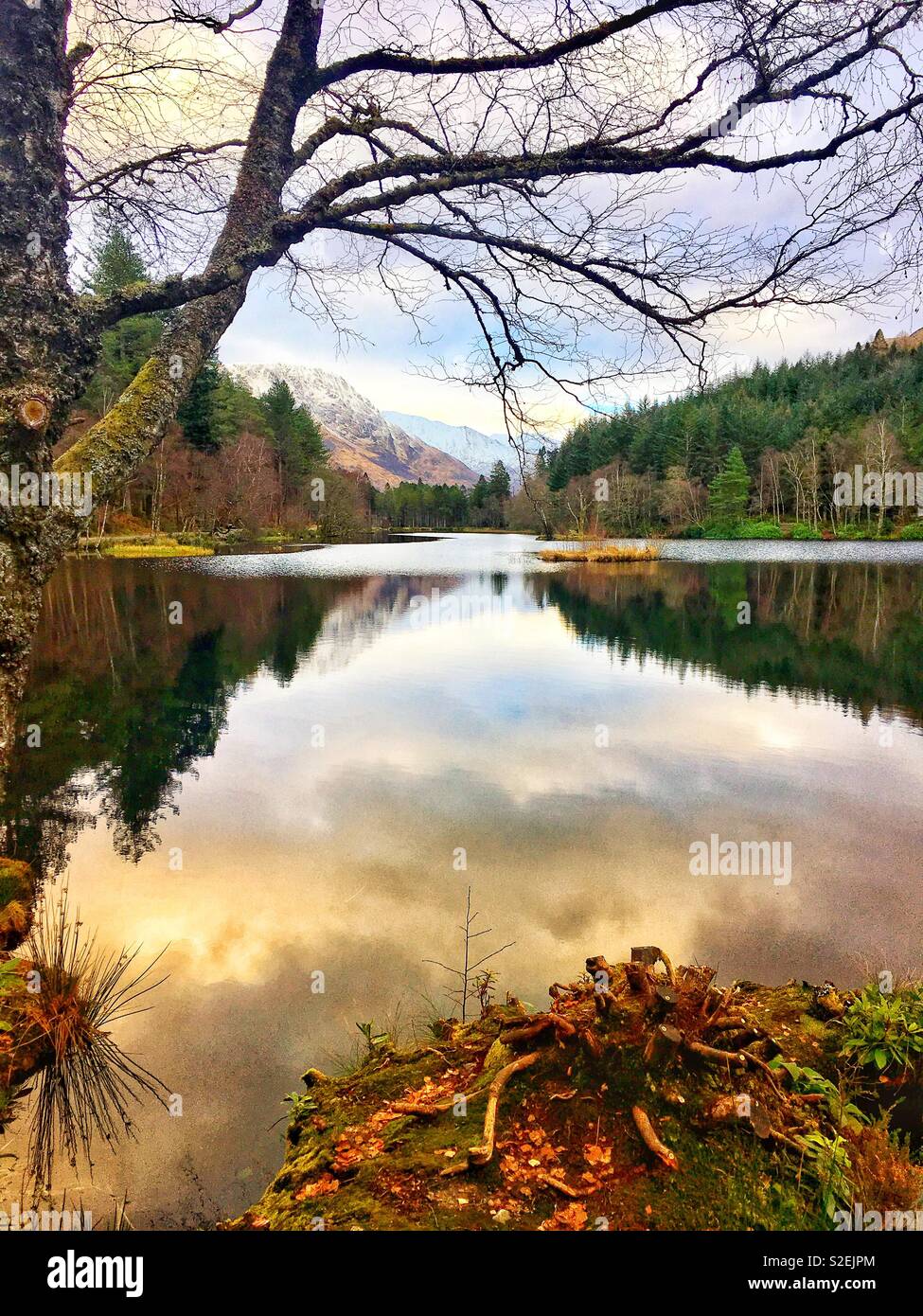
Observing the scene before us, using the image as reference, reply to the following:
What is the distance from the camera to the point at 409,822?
7977 mm

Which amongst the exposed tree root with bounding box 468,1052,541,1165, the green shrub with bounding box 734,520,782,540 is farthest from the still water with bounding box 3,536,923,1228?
the green shrub with bounding box 734,520,782,540

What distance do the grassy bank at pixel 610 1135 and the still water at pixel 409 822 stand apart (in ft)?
2.94

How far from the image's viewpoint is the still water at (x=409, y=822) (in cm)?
447

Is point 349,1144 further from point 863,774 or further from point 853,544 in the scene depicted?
point 853,544

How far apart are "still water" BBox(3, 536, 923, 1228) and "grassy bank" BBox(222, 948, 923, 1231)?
898mm

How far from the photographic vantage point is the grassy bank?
7.66 ft

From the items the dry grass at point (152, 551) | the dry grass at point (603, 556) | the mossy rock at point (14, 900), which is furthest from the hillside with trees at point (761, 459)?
the mossy rock at point (14, 900)

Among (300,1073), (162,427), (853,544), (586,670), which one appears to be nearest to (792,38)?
(162,427)

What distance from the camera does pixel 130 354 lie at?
42.2 metres

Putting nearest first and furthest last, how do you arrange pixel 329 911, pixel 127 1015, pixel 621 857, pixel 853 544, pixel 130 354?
1. pixel 127 1015
2. pixel 329 911
3. pixel 621 857
4. pixel 130 354
5. pixel 853 544

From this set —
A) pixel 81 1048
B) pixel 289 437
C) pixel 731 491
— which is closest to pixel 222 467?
pixel 289 437

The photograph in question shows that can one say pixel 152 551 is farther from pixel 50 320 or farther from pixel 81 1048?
pixel 50 320

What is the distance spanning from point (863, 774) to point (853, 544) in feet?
216

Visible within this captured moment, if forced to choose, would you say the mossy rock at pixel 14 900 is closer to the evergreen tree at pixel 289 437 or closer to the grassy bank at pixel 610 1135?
the grassy bank at pixel 610 1135
